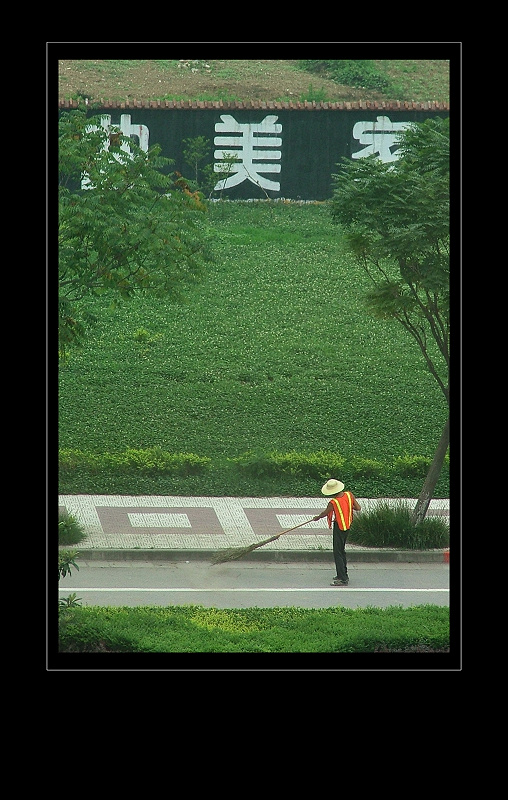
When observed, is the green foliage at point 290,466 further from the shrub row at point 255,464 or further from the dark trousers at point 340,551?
the dark trousers at point 340,551

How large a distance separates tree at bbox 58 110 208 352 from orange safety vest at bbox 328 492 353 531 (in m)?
3.03

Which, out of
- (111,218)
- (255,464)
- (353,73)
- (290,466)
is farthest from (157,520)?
(353,73)

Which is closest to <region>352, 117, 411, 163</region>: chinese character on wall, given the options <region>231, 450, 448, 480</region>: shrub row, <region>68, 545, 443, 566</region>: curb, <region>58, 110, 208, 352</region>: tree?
<region>231, 450, 448, 480</region>: shrub row

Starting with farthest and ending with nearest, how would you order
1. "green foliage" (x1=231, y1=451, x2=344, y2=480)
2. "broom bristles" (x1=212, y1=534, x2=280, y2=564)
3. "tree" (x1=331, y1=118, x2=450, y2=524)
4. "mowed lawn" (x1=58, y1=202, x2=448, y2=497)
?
"mowed lawn" (x1=58, y1=202, x2=448, y2=497)
"green foliage" (x1=231, y1=451, x2=344, y2=480)
"tree" (x1=331, y1=118, x2=450, y2=524)
"broom bristles" (x1=212, y1=534, x2=280, y2=564)

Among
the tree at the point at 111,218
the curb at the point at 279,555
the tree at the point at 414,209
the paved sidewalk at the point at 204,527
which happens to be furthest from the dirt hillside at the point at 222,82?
the curb at the point at 279,555

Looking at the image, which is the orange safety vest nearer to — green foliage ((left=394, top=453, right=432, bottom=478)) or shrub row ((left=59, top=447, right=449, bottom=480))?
shrub row ((left=59, top=447, right=449, bottom=480))

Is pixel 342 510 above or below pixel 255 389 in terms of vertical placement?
below

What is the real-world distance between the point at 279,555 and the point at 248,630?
122 inches

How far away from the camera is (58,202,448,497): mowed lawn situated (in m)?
17.0

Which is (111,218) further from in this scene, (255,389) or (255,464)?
(255,389)

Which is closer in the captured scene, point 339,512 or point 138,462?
point 339,512

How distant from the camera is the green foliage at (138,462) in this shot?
15.1 meters

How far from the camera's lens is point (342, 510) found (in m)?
10.4
